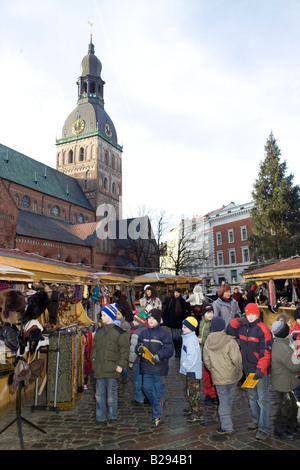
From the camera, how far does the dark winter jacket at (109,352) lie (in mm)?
4840

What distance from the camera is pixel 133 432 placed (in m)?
4.49

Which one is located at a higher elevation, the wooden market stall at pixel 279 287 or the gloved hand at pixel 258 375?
the wooden market stall at pixel 279 287

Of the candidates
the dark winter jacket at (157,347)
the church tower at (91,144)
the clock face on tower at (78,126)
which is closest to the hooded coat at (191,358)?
the dark winter jacket at (157,347)

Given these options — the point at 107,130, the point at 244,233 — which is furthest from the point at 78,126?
the point at 244,233

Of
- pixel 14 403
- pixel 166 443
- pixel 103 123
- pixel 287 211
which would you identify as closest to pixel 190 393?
pixel 166 443

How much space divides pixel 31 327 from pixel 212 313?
3.27 metres

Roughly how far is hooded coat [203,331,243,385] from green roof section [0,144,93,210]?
111ft

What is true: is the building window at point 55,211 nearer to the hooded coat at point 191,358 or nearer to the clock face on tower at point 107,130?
the clock face on tower at point 107,130

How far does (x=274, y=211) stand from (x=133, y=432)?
27.4 m

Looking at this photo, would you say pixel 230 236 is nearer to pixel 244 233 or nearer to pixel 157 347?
pixel 244 233

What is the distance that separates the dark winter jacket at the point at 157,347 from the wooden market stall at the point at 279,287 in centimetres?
548

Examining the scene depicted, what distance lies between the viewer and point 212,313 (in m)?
6.20

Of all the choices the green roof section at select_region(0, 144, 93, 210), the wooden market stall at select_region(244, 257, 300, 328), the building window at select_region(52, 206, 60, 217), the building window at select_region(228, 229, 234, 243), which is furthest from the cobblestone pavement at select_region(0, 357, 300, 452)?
the building window at select_region(228, 229, 234, 243)
